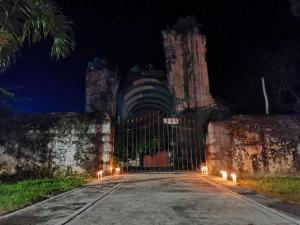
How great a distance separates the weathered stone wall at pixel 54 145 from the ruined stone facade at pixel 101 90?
36.2 ft

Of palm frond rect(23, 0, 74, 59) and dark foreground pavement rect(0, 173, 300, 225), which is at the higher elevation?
palm frond rect(23, 0, 74, 59)

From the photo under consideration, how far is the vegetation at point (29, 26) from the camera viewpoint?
6574 mm

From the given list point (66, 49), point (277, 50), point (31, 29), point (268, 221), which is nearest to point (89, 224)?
point (268, 221)

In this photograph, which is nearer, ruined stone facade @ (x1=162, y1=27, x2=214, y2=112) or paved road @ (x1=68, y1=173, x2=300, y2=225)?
paved road @ (x1=68, y1=173, x2=300, y2=225)

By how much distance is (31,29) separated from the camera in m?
7.20

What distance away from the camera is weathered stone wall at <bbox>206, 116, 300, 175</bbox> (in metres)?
15.3

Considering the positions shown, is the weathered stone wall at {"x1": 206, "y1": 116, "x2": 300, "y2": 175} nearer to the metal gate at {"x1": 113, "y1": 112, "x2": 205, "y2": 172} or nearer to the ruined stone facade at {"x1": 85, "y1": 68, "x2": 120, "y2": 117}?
the metal gate at {"x1": 113, "y1": 112, "x2": 205, "y2": 172}

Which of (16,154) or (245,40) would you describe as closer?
(16,154)

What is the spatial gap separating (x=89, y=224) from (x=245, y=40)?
30566mm

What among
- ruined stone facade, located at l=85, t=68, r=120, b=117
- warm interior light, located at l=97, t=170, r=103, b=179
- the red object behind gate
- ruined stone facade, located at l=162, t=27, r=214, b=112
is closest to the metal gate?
the red object behind gate

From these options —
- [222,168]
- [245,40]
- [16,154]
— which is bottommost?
[222,168]

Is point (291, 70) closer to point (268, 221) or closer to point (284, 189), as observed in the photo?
point (284, 189)

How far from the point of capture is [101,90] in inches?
1074

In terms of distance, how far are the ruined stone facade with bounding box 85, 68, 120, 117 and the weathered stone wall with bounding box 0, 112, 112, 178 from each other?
1104 cm
